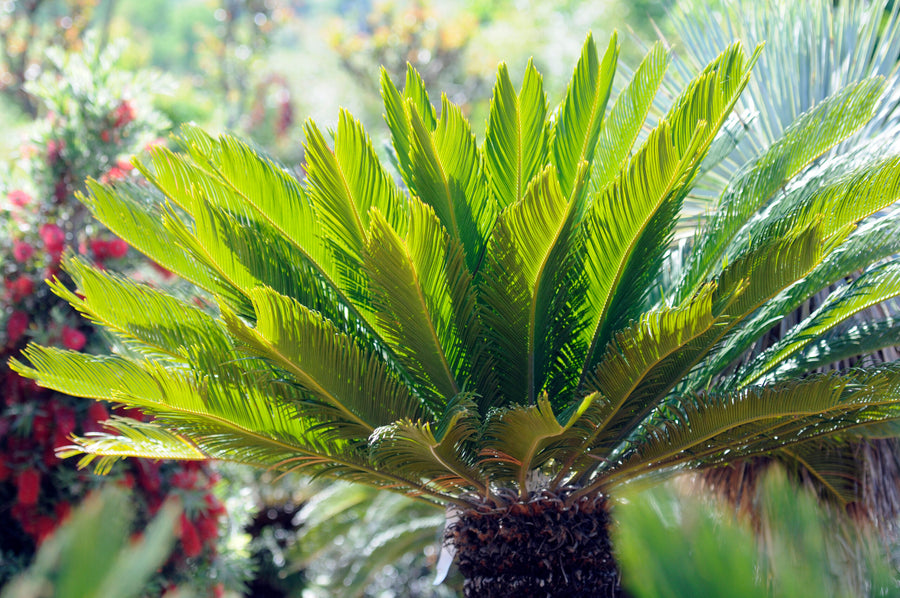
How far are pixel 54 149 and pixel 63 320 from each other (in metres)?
1.48

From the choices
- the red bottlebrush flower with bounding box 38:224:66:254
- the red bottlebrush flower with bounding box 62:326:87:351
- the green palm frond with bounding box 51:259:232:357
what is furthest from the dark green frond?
the red bottlebrush flower with bounding box 38:224:66:254

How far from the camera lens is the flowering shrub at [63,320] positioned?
5.42 m

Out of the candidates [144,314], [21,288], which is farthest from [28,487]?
[144,314]

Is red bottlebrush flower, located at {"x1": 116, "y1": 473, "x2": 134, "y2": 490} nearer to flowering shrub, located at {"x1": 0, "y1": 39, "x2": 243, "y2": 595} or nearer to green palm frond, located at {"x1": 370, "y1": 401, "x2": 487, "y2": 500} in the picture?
flowering shrub, located at {"x1": 0, "y1": 39, "x2": 243, "y2": 595}

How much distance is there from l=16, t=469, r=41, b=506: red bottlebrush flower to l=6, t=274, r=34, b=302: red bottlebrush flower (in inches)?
51.1

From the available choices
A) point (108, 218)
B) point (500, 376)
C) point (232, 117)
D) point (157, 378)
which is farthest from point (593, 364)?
point (232, 117)

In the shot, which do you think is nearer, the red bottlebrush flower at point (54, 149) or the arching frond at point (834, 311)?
the arching frond at point (834, 311)

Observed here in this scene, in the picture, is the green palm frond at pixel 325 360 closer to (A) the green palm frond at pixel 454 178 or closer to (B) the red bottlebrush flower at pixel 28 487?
(A) the green palm frond at pixel 454 178

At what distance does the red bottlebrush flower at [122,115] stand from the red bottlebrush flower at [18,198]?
91cm

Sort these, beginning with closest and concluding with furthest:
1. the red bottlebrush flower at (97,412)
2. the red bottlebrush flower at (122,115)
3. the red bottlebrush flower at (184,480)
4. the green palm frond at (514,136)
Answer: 1. the green palm frond at (514,136)
2. the red bottlebrush flower at (97,412)
3. the red bottlebrush flower at (184,480)
4. the red bottlebrush flower at (122,115)

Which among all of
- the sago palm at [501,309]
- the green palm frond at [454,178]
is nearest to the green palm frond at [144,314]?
the sago palm at [501,309]

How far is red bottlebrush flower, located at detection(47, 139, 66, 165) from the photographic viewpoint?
6.18 m

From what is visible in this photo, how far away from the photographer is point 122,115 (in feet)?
21.1

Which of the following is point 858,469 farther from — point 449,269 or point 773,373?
point 449,269
